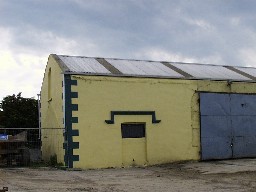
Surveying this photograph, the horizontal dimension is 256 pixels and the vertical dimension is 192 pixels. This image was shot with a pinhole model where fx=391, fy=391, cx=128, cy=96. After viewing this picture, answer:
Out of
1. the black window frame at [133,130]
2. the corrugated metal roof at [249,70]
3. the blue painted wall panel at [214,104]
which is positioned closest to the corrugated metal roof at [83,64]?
the black window frame at [133,130]

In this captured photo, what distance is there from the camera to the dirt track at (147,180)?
935cm

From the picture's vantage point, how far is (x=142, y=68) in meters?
17.7

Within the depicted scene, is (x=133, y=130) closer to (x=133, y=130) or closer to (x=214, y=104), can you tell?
(x=133, y=130)

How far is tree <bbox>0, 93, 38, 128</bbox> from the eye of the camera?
93.8ft

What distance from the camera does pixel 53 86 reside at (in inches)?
677

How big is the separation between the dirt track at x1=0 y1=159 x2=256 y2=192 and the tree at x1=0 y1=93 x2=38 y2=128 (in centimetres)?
1618

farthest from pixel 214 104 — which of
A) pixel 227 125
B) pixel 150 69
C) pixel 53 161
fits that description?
pixel 53 161

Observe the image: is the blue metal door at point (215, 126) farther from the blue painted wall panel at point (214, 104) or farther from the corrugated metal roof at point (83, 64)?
the corrugated metal roof at point (83, 64)

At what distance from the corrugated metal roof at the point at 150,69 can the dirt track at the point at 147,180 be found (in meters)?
4.24

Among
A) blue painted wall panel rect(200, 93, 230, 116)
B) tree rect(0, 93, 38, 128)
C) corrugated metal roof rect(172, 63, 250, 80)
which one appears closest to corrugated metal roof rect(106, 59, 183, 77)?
corrugated metal roof rect(172, 63, 250, 80)

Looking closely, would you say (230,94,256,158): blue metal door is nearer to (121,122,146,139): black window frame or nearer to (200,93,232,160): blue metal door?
(200,93,232,160): blue metal door

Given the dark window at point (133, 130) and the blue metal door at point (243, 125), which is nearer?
the dark window at point (133, 130)

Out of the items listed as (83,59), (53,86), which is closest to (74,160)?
(53,86)

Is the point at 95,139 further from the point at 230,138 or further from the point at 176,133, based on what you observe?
the point at 230,138
